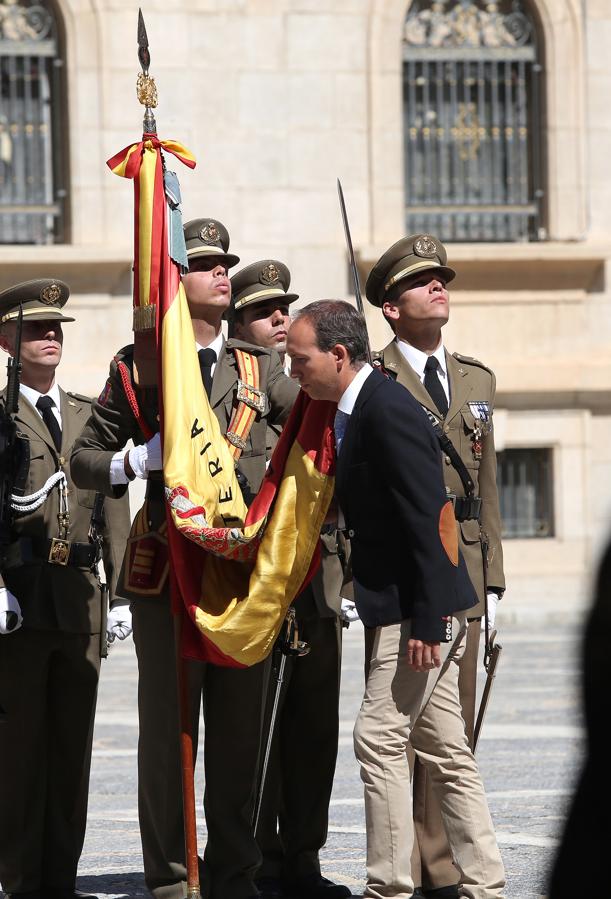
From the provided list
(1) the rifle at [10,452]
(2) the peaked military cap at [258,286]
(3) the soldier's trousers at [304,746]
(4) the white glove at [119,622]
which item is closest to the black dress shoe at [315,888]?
(3) the soldier's trousers at [304,746]

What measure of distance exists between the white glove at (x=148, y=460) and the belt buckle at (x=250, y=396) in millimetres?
345

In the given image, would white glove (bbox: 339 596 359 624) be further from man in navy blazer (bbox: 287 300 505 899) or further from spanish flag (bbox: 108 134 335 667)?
man in navy blazer (bbox: 287 300 505 899)

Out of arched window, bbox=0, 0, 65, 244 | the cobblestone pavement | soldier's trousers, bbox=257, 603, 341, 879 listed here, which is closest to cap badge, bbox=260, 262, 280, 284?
soldier's trousers, bbox=257, 603, 341, 879

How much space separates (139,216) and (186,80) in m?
9.28

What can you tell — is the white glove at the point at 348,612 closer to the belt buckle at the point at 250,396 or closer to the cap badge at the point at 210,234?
the belt buckle at the point at 250,396

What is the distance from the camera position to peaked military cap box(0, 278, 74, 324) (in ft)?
19.7

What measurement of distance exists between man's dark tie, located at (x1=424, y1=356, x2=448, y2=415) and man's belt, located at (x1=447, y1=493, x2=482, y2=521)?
12.0 inches

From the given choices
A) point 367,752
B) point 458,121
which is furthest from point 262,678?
point 458,121

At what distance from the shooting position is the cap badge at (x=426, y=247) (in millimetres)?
5945

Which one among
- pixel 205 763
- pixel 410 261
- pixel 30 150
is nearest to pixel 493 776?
pixel 205 763

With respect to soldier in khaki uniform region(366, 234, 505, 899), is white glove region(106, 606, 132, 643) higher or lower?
lower

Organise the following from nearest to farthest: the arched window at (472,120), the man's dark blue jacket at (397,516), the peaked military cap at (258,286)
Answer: the man's dark blue jacket at (397,516) < the peaked military cap at (258,286) < the arched window at (472,120)

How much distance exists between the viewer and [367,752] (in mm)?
4988

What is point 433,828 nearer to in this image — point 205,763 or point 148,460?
point 205,763
